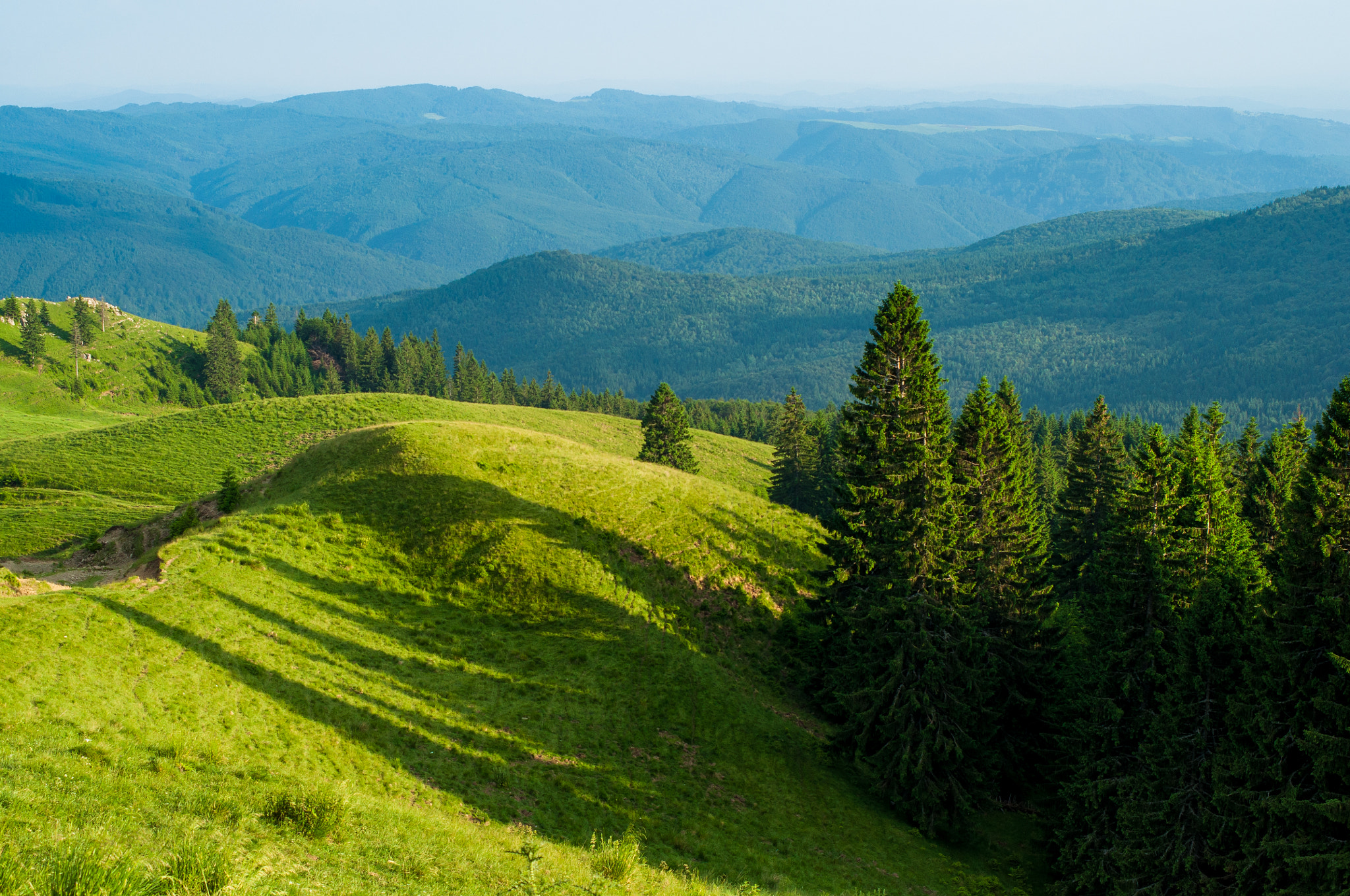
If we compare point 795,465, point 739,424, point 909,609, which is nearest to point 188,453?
point 795,465

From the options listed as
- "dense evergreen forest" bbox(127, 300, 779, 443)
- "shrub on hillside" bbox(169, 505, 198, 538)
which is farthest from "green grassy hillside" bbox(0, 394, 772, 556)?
"dense evergreen forest" bbox(127, 300, 779, 443)

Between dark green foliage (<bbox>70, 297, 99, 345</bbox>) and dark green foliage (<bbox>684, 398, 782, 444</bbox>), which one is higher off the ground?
dark green foliage (<bbox>70, 297, 99, 345</bbox>)

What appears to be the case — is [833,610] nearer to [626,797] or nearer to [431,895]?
[626,797]

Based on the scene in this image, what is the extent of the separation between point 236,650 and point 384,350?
15307 centimetres

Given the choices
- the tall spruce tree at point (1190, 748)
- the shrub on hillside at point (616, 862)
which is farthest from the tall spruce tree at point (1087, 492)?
the shrub on hillside at point (616, 862)

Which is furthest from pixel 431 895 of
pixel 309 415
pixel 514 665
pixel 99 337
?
pixel 99 337

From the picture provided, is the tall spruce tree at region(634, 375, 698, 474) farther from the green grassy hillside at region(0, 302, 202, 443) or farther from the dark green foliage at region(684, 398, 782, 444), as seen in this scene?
the green grassy hillside at region(0, 302, 202, 443)

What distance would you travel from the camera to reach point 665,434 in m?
84.0

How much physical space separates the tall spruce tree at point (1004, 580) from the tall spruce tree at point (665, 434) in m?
46.0

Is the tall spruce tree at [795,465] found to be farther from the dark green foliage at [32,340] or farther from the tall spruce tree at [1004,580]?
the dark green foliage at [32,340]

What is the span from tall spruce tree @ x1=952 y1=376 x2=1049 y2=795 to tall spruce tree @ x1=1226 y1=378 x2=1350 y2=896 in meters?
11.9

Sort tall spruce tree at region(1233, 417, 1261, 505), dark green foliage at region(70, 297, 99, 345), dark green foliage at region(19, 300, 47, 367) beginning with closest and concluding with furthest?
tall spruce tree at region(1233, 417, 1261, 505) < dark green foliage at region(19, 300, 47, 367) < dark green foliage at region(70, 297, 99, 345)

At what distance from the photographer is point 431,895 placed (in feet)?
46.4

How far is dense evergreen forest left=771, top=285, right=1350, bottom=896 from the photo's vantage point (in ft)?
79.2
